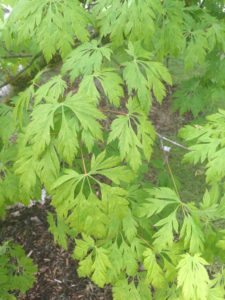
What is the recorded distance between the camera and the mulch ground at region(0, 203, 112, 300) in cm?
346

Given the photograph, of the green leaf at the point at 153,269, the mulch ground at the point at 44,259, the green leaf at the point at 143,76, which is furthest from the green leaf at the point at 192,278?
the mulch ground at the point at 44,259

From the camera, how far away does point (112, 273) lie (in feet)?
6.09

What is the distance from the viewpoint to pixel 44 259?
3.67 meters

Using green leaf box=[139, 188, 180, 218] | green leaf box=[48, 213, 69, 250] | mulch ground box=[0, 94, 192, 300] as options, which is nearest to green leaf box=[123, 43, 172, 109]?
green leaf box=[139, 188, 180, 218]

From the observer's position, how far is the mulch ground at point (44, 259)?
346cm

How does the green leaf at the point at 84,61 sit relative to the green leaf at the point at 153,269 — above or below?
above

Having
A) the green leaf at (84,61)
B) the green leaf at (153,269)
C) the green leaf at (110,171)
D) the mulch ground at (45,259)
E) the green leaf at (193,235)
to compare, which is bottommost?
the mulch ground at (45,259)

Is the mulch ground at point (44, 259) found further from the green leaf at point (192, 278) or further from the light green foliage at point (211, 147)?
the light green foliage at point (211, 147)

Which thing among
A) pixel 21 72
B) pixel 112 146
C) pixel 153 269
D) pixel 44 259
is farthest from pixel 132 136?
pixel 44 259

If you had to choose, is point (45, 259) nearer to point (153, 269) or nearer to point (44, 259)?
point (44, 259)

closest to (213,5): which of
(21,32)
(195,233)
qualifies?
(21,32)

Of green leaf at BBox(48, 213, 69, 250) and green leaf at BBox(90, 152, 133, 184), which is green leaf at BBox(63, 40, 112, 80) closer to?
green leaf at BBox(90, 152, 133, 184)

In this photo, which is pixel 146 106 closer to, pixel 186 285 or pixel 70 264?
pixel 186 285

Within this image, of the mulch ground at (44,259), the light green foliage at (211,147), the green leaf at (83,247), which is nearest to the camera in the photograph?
the light green foliage at (211,147)
